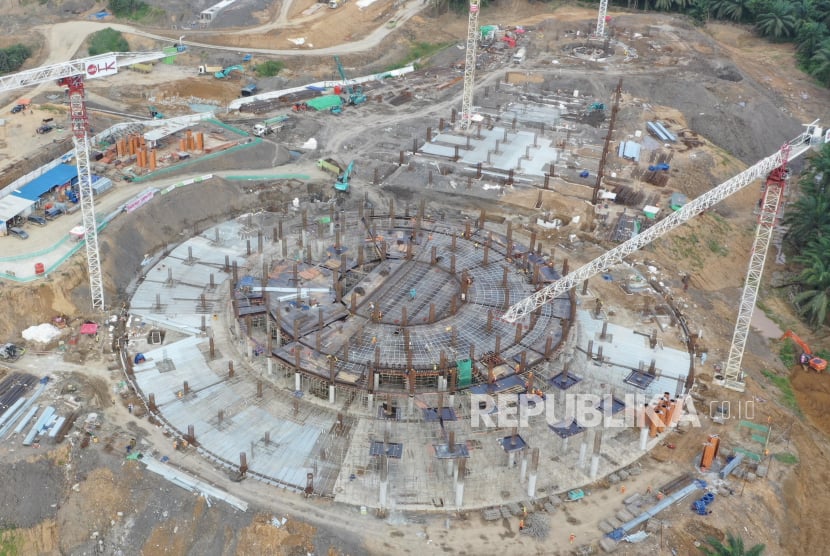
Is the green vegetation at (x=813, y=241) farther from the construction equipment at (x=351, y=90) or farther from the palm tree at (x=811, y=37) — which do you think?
the construction equipment at (x=351, y=90)

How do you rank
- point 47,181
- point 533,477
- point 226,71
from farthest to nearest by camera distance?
point 226,71
point 47,181
point 533,477

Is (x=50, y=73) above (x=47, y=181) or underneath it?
above

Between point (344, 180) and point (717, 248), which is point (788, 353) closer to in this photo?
point (717, 248)

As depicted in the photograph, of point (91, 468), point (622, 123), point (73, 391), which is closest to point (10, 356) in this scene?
point (73, 391)

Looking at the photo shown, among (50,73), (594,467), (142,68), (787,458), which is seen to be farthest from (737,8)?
(50,73)

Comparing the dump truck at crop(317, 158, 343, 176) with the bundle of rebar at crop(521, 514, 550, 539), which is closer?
the bundle of rebar at crop(521, 514, 550, 539)

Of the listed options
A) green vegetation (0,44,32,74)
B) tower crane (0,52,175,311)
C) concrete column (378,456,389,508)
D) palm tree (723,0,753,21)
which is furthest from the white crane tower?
green vegetation (0,44,32,74)

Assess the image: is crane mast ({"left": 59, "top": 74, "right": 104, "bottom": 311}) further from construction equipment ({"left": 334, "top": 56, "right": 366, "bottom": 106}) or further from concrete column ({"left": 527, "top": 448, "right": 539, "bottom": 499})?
construction equipment ({"left": 334, "top": 56, "right": 366, "bottom": 106})
